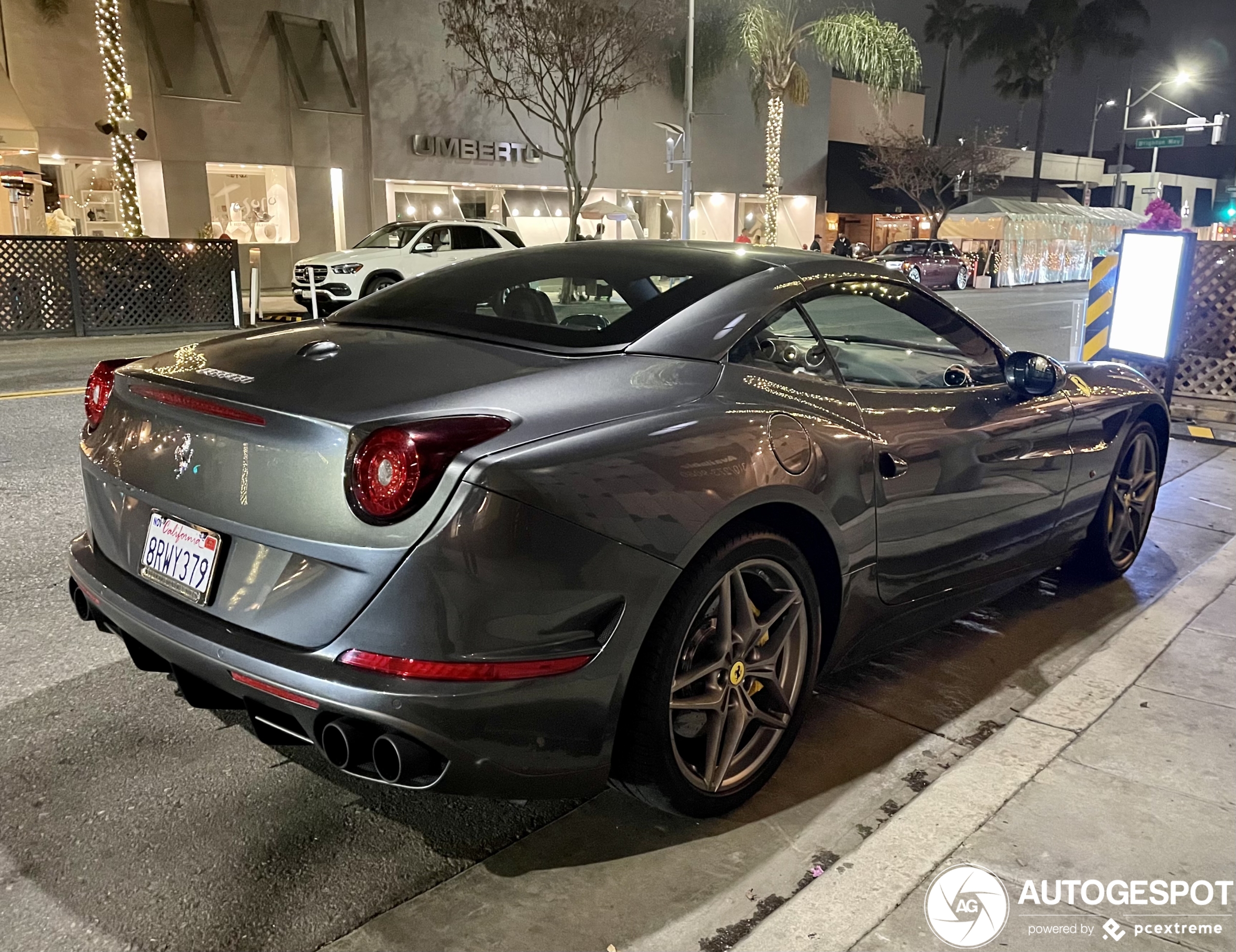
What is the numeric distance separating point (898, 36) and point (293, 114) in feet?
Answer: 57.3

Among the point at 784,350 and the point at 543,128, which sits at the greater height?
the point at 543,128

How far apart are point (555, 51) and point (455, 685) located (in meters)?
27.3

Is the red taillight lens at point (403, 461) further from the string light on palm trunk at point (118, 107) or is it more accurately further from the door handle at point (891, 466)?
the string light on palm trunk at point (118, 107)

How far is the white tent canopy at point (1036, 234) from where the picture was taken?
39125 mm

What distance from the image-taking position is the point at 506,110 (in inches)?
1230

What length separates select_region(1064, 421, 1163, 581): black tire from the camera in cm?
471

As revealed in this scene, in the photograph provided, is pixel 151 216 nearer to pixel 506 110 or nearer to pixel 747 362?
pixel 506 110

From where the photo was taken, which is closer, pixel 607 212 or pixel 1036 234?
pixel 607 212

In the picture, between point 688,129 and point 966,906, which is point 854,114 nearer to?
point 688,129

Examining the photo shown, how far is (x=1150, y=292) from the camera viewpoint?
898cm

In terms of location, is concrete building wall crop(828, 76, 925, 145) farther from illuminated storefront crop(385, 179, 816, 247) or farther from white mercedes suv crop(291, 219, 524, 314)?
white mercedes suv crop(291, 219, 524, 314)

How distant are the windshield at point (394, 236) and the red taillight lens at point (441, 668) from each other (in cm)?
1721

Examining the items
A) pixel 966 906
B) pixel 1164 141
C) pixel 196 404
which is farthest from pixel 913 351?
pixel 1164 141

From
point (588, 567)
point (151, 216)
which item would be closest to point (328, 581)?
point (588, 567)
